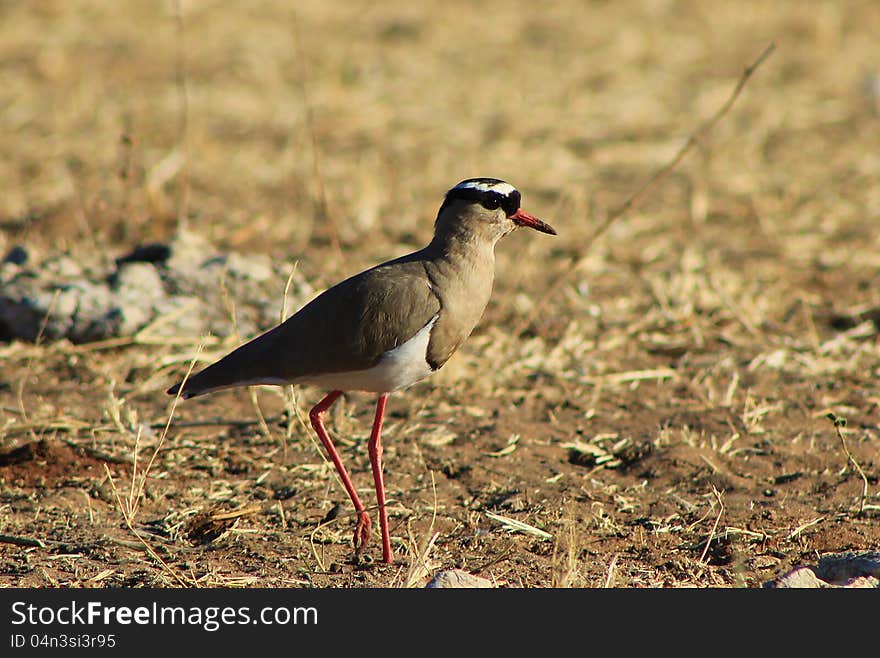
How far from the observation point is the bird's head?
5.23 m

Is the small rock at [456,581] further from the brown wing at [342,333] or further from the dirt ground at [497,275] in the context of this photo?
the brown wing at [342,333]

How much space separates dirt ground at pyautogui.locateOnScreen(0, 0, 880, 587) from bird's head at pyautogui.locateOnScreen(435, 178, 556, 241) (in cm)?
114

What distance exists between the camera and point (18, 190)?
9734 mm

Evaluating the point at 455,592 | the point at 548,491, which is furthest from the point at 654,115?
the point at 455,592

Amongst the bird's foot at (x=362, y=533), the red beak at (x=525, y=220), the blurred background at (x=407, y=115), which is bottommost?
the bird's foot at (x=362, y=533)

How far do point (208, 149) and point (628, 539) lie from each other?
6.88m

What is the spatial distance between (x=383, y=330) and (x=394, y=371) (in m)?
0.17

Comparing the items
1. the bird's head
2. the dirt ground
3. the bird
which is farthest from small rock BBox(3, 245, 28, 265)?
the bird's head

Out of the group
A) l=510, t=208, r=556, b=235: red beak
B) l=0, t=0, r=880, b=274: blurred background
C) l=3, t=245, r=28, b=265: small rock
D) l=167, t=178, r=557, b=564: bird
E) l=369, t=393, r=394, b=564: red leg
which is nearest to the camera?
l=369, t=393, r=394, b=564: red leg

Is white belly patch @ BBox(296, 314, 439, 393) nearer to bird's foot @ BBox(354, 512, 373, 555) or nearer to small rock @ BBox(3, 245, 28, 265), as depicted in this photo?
bird's foot @ BBox(354, 512, 373, 555)

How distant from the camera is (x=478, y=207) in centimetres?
525

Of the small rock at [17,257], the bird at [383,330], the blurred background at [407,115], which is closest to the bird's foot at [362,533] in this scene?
the bird at [383,330]

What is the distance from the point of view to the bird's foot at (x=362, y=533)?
494cm

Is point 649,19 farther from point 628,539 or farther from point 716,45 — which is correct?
point 628,539
